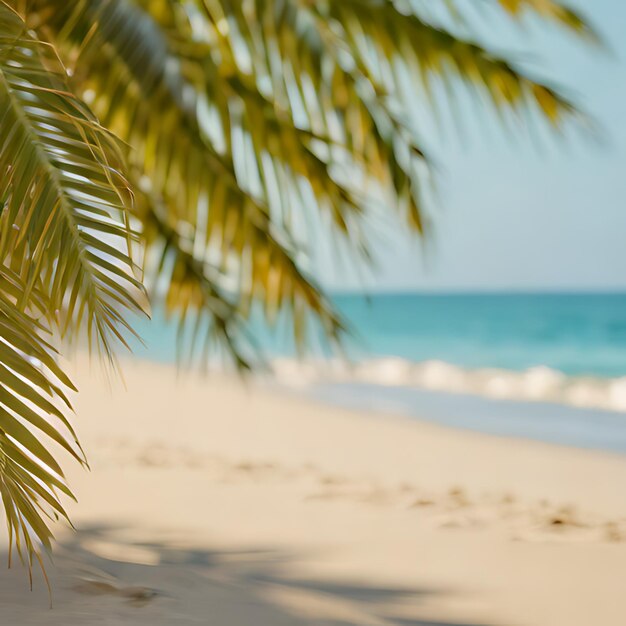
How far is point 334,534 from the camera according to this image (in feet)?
10.9

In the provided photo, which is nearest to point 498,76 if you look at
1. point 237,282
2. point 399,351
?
point 237,282

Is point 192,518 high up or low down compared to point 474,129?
down

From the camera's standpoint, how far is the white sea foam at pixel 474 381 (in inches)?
444

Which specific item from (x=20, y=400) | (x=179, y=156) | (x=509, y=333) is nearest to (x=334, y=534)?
(x=179, y=156)

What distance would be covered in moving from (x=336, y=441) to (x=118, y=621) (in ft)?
13.2

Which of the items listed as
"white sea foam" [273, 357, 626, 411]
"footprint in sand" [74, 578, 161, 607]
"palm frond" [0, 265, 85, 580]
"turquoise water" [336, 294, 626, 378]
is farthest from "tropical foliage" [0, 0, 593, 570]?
"turquoise water" [336, 294, 626, 378]

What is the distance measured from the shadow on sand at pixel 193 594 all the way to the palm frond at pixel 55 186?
1030 mm

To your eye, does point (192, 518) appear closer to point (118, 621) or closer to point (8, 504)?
point (118, 621)

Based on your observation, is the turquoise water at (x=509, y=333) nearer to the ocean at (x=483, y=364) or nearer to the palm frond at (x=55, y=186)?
the ocean at (x=483, y=364)

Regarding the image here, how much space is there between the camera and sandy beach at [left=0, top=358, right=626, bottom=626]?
2.34 metres

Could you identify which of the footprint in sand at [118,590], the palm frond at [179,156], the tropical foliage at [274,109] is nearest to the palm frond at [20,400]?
the footprint in sand at [118,590]

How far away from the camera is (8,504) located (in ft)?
4.68

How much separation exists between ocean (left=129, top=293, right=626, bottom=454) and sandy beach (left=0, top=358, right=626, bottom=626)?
0.66 m

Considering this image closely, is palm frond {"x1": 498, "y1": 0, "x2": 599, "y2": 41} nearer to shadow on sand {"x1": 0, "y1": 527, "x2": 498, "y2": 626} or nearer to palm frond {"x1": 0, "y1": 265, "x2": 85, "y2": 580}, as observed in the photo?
shadow on sand {"x1": 0, "y1": 527, "x2": 498, "y2": 626}
